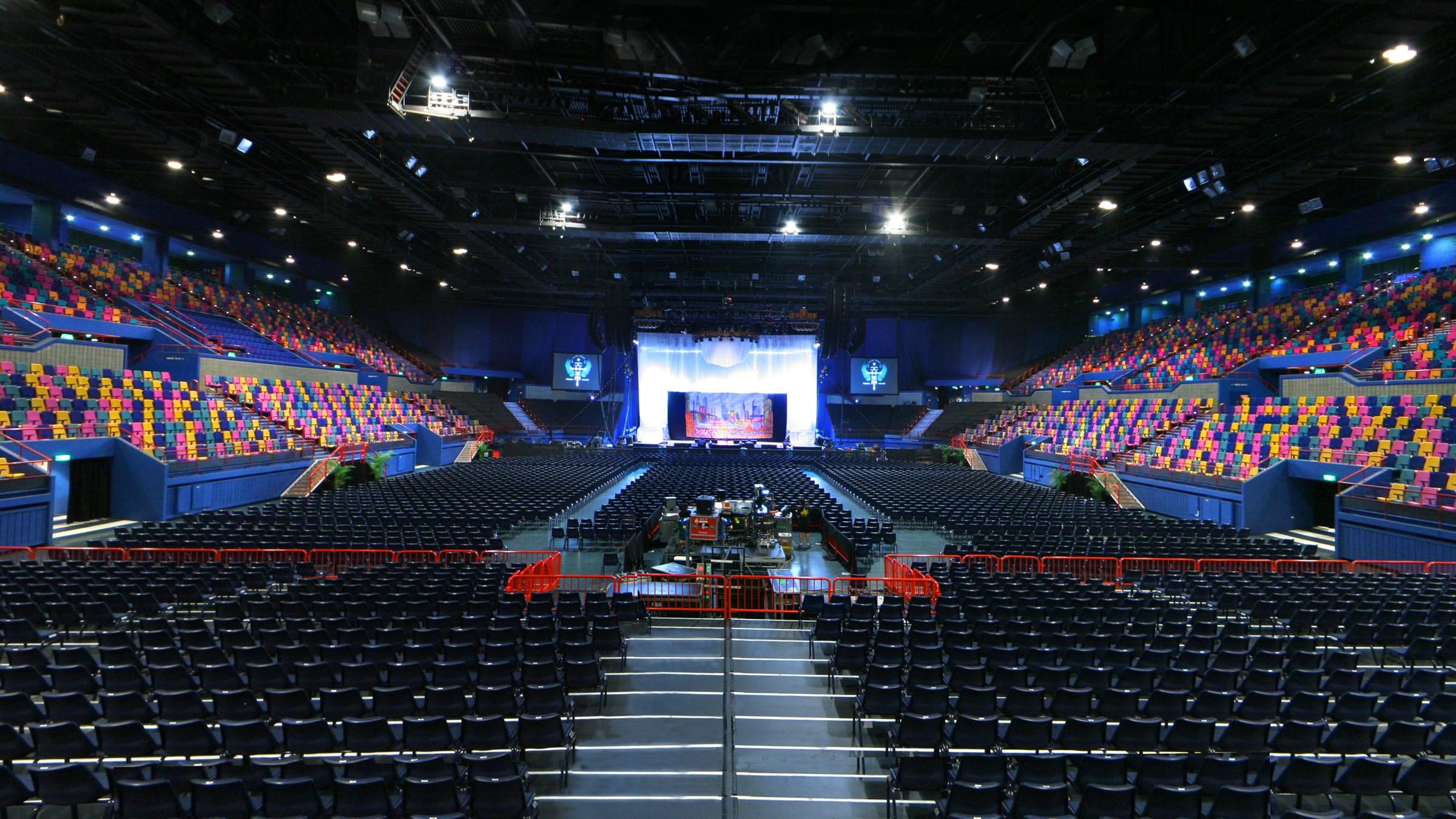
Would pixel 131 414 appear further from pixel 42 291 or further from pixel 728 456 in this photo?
pixel 728 456

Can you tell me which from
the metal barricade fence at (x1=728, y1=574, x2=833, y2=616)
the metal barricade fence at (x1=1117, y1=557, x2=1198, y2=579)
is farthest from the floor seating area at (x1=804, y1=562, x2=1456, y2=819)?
the metal barricade fence at (x1=1117, y1=557, x2=1198, y2=579)

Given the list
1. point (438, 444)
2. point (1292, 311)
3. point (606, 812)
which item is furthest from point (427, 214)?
point (1292, 311)

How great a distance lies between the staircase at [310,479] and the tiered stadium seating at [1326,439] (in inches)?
1248

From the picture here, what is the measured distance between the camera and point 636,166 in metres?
22.1

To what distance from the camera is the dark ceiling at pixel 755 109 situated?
39.8 ft

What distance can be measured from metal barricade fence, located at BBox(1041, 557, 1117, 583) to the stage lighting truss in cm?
1562

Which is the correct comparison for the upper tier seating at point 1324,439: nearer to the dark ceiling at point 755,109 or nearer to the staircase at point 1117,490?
the staircase at point 1117,490

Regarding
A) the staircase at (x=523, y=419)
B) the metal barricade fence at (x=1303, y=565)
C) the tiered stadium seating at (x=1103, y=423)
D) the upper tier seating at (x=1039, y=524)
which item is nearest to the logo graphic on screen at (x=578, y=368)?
the staircase at (x=523, y=419)

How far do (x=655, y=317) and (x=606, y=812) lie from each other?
125 ft

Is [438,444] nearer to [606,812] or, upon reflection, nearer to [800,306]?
[800,306]

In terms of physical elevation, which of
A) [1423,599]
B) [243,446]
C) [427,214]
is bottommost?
[1423,599]

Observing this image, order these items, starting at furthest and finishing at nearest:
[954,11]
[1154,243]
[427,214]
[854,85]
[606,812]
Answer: [1154,243]
[427,214]
[854,85]
[954,11]
[606,812]

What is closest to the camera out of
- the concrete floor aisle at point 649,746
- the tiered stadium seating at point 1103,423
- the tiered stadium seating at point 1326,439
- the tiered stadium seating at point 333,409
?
the concrete floor aisle at point 649,746

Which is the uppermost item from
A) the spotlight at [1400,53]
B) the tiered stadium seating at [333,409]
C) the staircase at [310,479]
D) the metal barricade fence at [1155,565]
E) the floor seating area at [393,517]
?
the spotlight at [1400,53]
